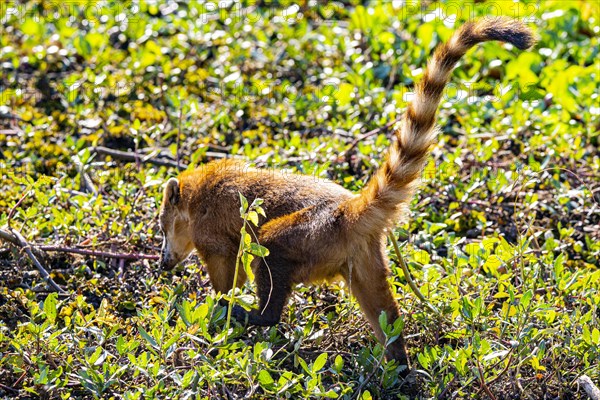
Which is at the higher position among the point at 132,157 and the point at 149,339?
the point at 149,339

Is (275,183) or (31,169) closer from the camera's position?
(275,183)

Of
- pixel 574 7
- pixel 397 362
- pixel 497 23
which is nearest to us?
pixel 497 23

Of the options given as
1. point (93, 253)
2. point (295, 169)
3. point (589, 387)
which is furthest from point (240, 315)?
point (589, 387)

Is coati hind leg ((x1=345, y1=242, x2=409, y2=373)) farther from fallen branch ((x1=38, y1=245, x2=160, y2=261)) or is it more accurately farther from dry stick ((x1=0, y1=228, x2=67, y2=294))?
dry stick ((x1=0, y1=228, x2=67, y2=294))

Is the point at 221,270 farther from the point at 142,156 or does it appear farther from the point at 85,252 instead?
the point at 142,156

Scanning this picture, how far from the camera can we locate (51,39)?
8.74 meters

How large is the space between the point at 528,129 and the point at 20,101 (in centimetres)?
418

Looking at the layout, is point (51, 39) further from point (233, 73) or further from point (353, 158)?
point (353, 158)

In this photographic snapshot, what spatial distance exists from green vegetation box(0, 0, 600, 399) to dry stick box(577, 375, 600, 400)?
5 centimetres

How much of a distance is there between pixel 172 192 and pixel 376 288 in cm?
148

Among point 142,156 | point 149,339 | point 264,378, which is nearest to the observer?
point 264,378

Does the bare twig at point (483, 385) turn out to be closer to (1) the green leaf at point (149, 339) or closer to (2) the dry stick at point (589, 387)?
(2) the dry stick at point (589, 387)

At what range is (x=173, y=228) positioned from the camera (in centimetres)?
563

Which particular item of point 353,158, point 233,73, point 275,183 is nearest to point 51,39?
point 233,73
